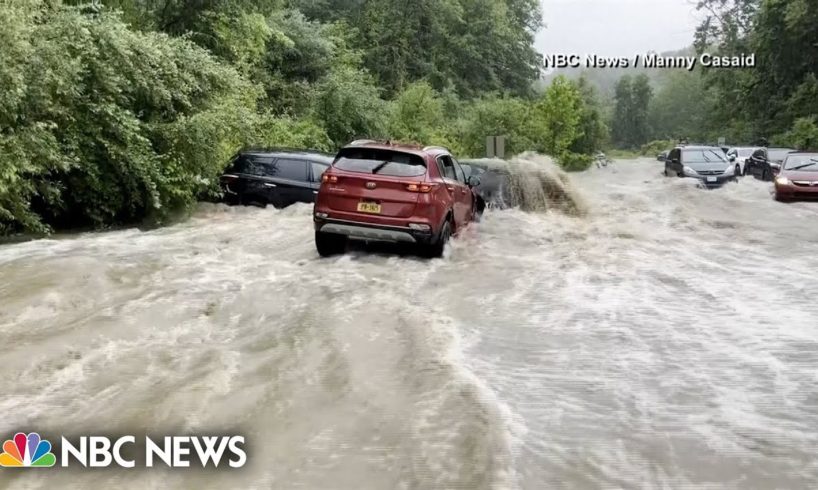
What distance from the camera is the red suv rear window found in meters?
9.79

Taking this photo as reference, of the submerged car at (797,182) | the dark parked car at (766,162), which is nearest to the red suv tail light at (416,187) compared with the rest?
the submerged car at (797,182)

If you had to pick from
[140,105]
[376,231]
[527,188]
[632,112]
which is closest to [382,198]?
[376,231]

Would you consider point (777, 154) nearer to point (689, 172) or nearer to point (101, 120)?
point (689, 172)

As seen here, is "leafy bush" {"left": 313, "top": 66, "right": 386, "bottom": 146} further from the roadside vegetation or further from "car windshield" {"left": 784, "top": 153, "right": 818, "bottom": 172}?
the roadside vegetation

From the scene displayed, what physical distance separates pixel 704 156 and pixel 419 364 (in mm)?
21053

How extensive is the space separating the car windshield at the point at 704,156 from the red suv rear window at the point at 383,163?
54.3 feet

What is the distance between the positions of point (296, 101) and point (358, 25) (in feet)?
76.4

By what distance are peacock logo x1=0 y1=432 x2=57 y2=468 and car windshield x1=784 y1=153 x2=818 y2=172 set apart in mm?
19611

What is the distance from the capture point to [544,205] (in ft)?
54.6

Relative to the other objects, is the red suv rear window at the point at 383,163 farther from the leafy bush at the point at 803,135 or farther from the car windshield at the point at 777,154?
the leafy bush at the point at 803,135

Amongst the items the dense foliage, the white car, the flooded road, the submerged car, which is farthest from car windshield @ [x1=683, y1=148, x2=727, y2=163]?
the flooded road

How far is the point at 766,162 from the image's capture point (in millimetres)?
25234

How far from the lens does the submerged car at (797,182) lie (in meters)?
18.1

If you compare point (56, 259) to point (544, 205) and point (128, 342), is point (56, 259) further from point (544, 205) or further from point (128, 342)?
point (544, 205)
